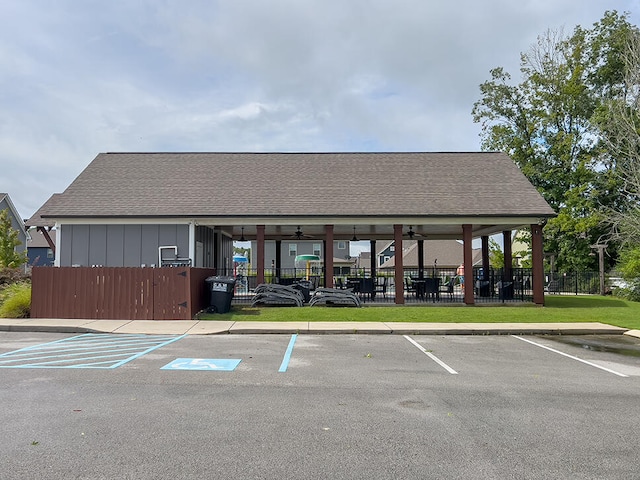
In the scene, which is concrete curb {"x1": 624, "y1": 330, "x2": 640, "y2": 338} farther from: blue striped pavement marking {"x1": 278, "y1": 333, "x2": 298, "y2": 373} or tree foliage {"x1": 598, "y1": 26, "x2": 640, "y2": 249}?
tree foliage {"x1": 598, "y1": 26, "x2": 640, "y2": 249}

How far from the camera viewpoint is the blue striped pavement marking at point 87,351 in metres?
8.53

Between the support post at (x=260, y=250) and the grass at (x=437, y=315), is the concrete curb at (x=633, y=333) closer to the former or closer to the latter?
the grass at (x=437, y=315)

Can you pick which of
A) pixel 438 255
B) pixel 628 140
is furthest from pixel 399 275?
pixel 438 255

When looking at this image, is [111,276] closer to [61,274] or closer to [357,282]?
[61,274]

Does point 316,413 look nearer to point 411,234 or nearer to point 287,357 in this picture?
point 287,357

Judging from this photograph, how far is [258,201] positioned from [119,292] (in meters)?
6.55

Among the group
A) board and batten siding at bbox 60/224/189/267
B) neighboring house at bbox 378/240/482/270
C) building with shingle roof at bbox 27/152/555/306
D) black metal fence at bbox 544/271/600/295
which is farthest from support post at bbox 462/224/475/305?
neighboring house at bbox 378/240/482/270

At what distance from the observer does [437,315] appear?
16.0 m

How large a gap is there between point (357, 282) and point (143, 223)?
8658 millimetres

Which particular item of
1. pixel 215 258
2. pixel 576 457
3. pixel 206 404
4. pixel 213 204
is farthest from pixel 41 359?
pixel 215 258

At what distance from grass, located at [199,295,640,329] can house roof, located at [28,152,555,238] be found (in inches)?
139

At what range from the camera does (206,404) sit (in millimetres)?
6152

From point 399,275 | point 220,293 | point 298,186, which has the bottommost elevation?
point 220,293

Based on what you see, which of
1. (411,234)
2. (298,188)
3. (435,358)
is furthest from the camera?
(411,234)
